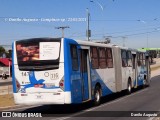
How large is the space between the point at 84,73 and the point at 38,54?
236 centimetres

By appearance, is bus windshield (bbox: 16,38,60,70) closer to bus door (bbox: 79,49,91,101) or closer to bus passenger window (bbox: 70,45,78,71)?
bus passenger window (bbox: 70,45,78,71)

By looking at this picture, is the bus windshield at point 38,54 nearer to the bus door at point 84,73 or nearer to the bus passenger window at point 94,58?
the bus door at point 84,73

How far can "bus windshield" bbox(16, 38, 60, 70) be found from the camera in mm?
15555

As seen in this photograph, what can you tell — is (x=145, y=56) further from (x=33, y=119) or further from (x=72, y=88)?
(x=33, y=119)

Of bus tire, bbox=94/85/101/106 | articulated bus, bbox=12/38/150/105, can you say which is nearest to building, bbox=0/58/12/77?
bus tire, bbox=94/85/101/106

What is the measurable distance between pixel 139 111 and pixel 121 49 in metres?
8.51

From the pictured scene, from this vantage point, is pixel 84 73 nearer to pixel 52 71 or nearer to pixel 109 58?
pixel 52 71

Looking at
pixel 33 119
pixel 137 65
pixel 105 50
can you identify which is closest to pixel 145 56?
pixel 137 65

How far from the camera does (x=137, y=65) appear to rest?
27.8 meters

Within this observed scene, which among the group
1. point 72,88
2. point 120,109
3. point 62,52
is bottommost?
point 120,109

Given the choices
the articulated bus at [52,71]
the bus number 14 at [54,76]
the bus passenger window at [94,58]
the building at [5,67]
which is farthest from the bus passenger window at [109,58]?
the building at [5,67]

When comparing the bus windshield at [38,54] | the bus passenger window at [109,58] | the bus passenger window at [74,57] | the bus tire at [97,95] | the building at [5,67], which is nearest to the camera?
the bus windshield at [38,54]

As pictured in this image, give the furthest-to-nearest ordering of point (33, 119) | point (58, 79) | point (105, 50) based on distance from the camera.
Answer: point (105, 50) → point (58, 79) → point (33, 119)

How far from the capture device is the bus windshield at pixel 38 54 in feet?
51.0
